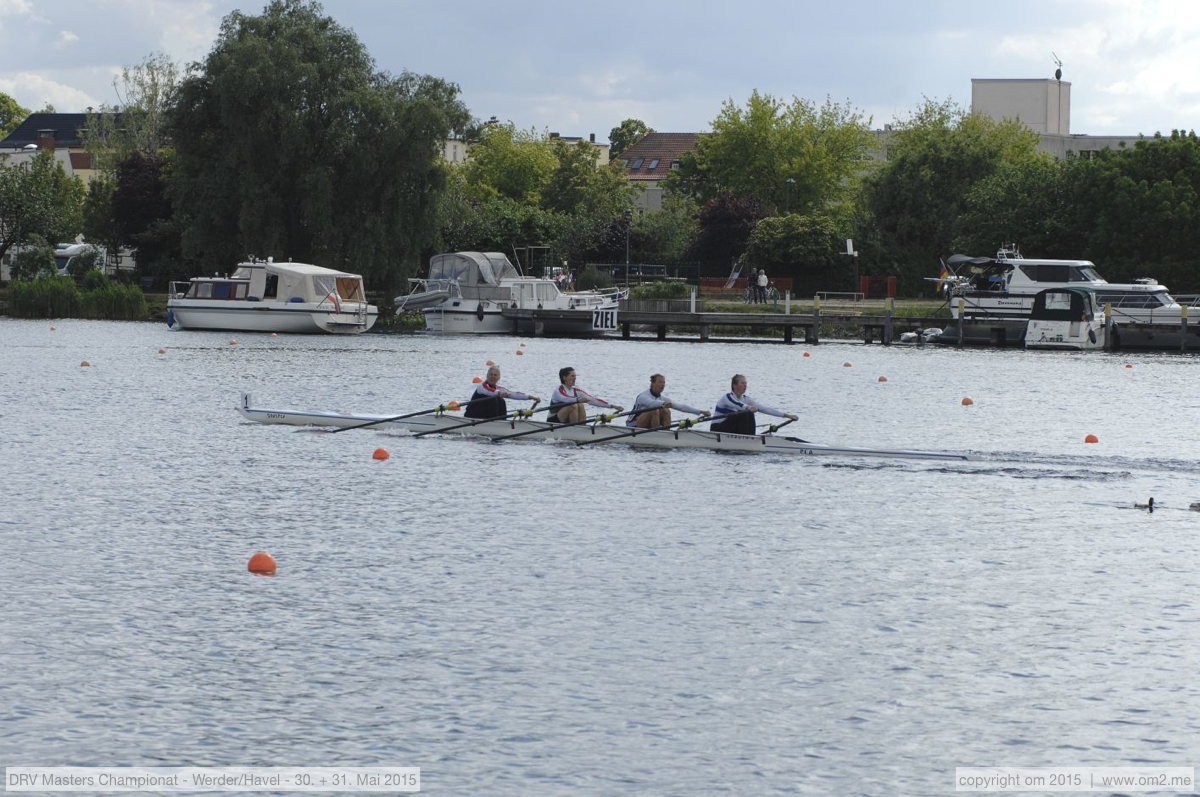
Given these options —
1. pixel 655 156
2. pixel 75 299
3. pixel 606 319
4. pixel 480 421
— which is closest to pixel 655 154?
pixel 655 156

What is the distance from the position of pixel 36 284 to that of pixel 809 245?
134 ft

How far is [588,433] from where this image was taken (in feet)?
89.8

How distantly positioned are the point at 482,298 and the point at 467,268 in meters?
1.54

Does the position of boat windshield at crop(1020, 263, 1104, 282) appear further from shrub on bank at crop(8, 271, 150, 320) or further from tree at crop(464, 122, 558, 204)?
tree at crop(464, 122, 558, 204)

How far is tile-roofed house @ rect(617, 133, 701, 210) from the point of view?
13438cm

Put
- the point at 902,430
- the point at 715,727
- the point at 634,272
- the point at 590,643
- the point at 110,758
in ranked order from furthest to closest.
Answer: the point at 634,272 → the point at 902,430 → the point at 590,643 → the point at 715,727 → the point at 110,758

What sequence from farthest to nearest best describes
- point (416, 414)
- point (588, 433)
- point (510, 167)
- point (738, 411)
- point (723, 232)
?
point (510, 167) → point (723, 232) → point (416, 414) → point (588, 433) → point (738, 411)

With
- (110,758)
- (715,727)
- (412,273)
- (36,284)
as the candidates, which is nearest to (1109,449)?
(715,727)

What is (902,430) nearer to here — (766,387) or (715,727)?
(766,387)

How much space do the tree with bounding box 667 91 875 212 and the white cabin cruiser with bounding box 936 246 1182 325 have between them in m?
36.2

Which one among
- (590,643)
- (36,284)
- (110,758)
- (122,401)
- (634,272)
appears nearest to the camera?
(110,758)

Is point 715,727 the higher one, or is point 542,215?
point 542,215

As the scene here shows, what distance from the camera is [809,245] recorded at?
79188 mm

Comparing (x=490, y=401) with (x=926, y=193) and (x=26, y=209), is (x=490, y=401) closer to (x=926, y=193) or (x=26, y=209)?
(x=926, y=193)
